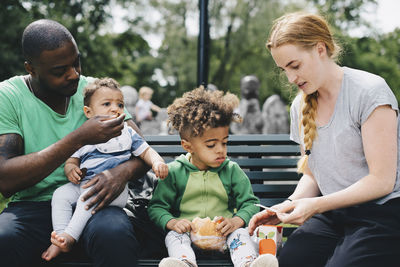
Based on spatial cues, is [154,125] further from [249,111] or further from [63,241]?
[63,241]

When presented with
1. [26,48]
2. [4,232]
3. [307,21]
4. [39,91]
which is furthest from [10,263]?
[307,21]

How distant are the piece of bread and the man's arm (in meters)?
0.71

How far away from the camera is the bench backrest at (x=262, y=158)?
3145mm

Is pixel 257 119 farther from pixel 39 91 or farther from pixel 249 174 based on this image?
pixel 39 91

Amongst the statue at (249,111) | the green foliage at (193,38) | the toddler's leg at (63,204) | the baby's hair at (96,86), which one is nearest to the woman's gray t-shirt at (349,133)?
the baby's hair at (96,86)

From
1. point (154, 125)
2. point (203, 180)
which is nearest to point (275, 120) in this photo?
point (154, 125)

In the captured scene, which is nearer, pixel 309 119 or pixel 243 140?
pixel 309 119

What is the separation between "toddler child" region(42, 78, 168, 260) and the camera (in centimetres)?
244

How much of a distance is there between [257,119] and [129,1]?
45.4 ft

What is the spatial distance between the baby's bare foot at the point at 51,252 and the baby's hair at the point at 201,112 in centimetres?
96

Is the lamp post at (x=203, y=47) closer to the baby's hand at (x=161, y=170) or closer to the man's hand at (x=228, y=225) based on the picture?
the baby's hand at (x=161, y=170)

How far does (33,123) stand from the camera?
8.68 ft

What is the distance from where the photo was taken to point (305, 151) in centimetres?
255

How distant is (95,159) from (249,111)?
28.2 ft
